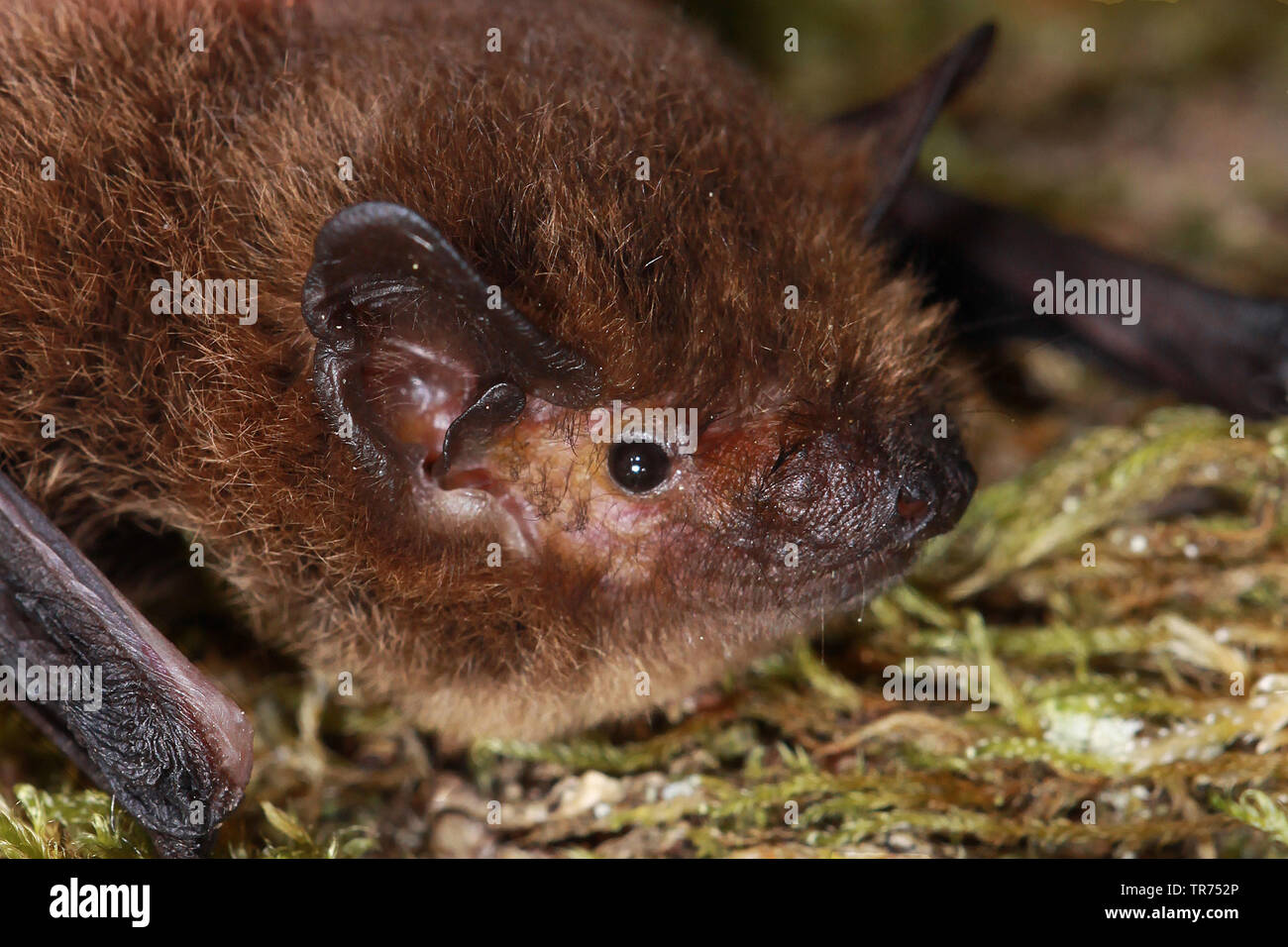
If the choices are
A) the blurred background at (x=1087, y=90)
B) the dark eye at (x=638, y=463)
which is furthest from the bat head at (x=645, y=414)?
the blurred background at (x=1087, y=90)

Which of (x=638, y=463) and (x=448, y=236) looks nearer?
(x=448, y=236)

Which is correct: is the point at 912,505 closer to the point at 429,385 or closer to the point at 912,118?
the point at 429,385

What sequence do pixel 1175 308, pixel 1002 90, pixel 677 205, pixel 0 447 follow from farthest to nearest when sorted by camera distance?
pixel 1002 90 → pixel 1175 308 → pixel 0 447 → pixel 677 205

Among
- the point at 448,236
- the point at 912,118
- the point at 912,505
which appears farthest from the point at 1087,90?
the point at 448,236

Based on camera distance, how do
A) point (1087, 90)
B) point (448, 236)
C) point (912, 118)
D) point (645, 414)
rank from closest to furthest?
point (448, 236) < point (645, 414) < point (912, 118) < point (1087, 90)

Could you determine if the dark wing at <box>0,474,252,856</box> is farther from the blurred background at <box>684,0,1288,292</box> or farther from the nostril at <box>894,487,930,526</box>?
the blurred background at <box>684,0,1288,292</box>

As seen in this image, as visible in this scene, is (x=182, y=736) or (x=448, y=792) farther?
(x=448, y=792)

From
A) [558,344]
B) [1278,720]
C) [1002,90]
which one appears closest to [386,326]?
[558,344]

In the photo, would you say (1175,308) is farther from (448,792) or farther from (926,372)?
(448,792)
